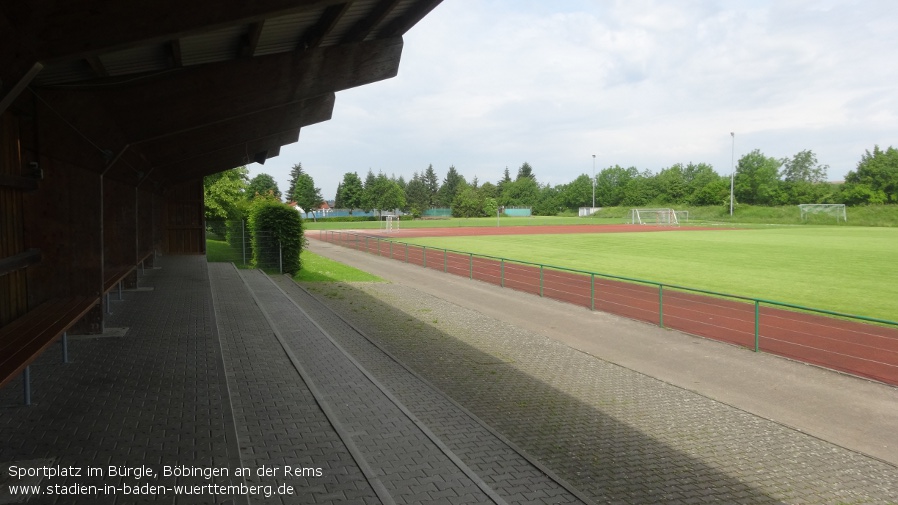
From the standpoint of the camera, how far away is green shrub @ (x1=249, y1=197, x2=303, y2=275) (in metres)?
24.2

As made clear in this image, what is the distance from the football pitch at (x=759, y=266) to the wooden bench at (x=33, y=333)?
18153 mm

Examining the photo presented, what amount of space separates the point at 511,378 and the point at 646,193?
12942cm

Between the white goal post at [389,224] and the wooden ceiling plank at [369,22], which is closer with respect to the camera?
the wooden ceiling plank at [369,22]

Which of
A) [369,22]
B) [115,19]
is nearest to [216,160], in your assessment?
[369,22]

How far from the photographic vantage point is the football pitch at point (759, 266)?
19.8 m

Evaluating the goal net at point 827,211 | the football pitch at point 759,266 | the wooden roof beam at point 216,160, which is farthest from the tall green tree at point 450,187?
the wooden roof beam at point 216,160

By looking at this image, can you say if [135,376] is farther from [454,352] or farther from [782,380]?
[782,380]

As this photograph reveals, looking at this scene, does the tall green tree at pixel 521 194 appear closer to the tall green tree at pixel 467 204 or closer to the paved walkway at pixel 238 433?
the tall green tree at pixel 467 204

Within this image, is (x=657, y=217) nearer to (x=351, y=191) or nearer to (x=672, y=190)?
(x=672, y=190)

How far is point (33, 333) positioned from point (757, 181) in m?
129

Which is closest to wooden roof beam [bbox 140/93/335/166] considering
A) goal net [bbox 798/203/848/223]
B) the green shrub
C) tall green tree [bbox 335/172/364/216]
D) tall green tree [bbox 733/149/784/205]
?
the green shrub

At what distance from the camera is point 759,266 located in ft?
94.0

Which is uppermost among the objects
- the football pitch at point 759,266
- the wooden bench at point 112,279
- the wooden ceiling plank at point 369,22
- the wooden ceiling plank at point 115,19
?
the wooden ceiling plank at point 369,22

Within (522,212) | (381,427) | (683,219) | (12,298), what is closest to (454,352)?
(381,427)
